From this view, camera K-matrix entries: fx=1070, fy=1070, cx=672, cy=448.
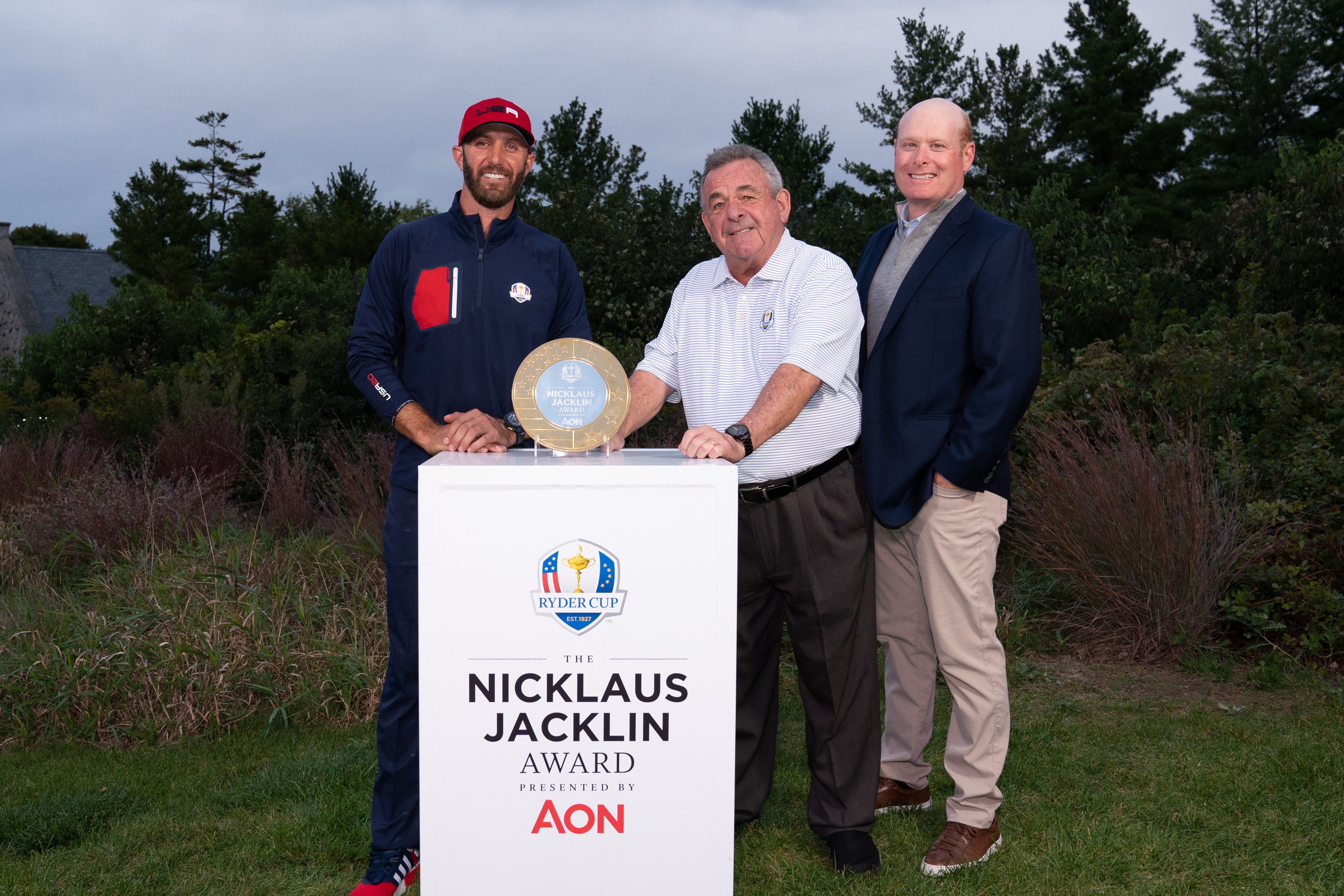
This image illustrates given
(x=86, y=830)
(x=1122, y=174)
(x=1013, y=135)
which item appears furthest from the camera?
(x=1122, y=174)

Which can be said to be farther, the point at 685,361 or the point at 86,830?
the point at 86,830

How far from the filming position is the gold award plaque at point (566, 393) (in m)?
2.37

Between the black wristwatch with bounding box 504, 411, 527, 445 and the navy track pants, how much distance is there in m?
0.32

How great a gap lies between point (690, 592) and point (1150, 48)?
2687cm

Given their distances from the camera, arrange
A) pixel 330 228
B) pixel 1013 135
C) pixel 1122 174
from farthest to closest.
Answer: pixel 330 228 → pixel 1122 174 → pixel 1013 135

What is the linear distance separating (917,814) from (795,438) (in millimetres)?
1362

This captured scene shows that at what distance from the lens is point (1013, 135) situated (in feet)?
72.5

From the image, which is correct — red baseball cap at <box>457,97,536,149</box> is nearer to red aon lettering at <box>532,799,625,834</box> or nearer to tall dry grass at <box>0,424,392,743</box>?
red aon lettering at <box>532,799,625,834</box>

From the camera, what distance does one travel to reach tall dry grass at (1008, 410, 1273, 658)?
193 inches

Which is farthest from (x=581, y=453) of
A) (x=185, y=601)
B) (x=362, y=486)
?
(x=362, y=486)

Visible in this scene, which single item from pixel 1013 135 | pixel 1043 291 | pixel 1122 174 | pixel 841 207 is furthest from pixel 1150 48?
pixel 1043 291

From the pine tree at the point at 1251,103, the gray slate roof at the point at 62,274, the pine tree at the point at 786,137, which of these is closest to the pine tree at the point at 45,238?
the gray slate roof at the point at 62,274

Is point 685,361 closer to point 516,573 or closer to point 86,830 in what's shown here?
point 516,573

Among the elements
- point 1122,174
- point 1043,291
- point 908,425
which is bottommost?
point 908,425
